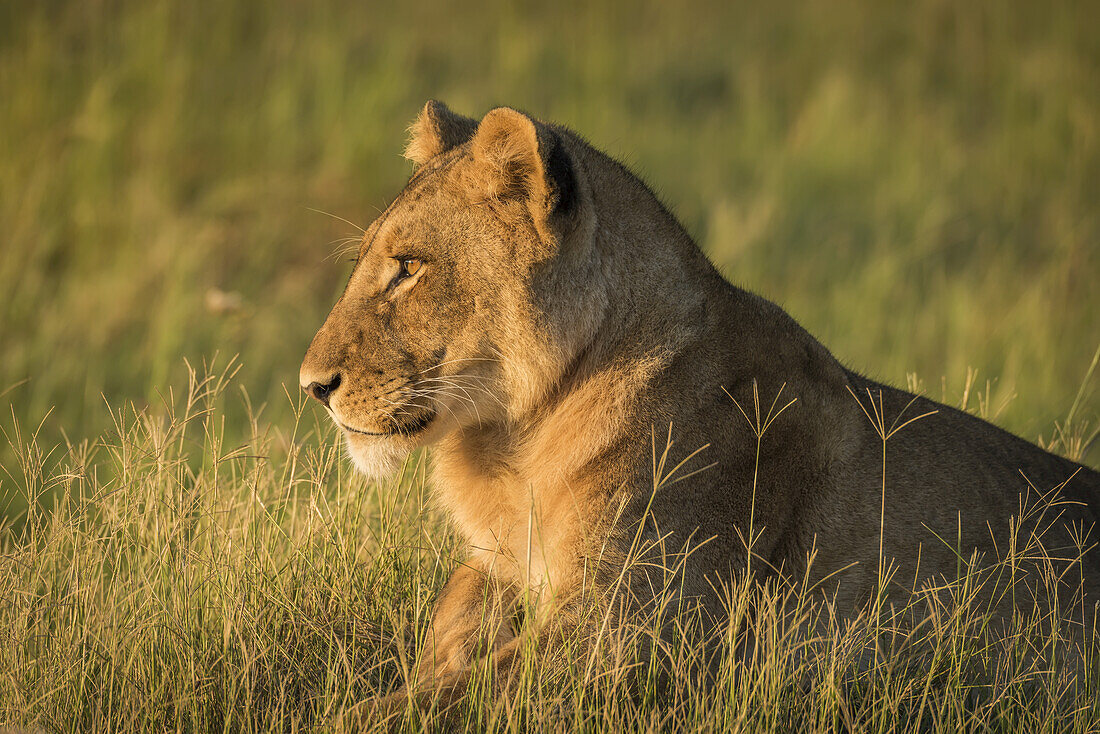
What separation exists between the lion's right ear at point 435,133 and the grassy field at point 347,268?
1004 mm

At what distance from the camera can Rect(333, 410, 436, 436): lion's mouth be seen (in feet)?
11.0

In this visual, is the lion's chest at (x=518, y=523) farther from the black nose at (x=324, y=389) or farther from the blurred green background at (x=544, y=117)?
the blurred green background at (x=544, y=117)

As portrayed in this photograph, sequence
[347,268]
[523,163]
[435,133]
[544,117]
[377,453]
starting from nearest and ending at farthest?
[523,163] < [377,453] < [435,133] < [347,268] < [544,117]

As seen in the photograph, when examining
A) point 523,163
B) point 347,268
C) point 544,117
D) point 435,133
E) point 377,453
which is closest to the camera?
point 523,163

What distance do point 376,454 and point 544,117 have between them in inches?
312

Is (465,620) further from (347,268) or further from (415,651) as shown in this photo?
(347,268)

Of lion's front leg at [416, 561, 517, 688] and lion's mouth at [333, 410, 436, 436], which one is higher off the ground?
lion's mouth at [333, 410, 436, 436]

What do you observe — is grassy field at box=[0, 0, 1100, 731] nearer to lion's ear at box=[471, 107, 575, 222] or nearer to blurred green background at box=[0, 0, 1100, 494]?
blurred green background at box=[0, 0, 1100, 494]

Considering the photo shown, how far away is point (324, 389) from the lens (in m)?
3.35

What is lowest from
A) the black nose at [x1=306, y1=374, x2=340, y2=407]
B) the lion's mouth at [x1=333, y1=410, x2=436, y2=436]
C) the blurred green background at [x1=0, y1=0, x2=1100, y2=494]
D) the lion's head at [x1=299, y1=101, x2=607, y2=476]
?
the blurred green background at [x1=0, y1=0, x2=1100, y2=494]

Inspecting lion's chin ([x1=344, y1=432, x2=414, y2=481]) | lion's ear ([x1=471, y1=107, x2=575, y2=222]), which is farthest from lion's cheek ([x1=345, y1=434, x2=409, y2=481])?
lion's ear ([x1=471, y1=107, x2=575, y2=222])

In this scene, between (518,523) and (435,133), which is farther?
(435,133)

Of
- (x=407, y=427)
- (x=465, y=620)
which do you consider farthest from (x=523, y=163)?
(x=465, y=620)

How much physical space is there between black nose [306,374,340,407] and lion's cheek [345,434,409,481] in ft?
0.40
